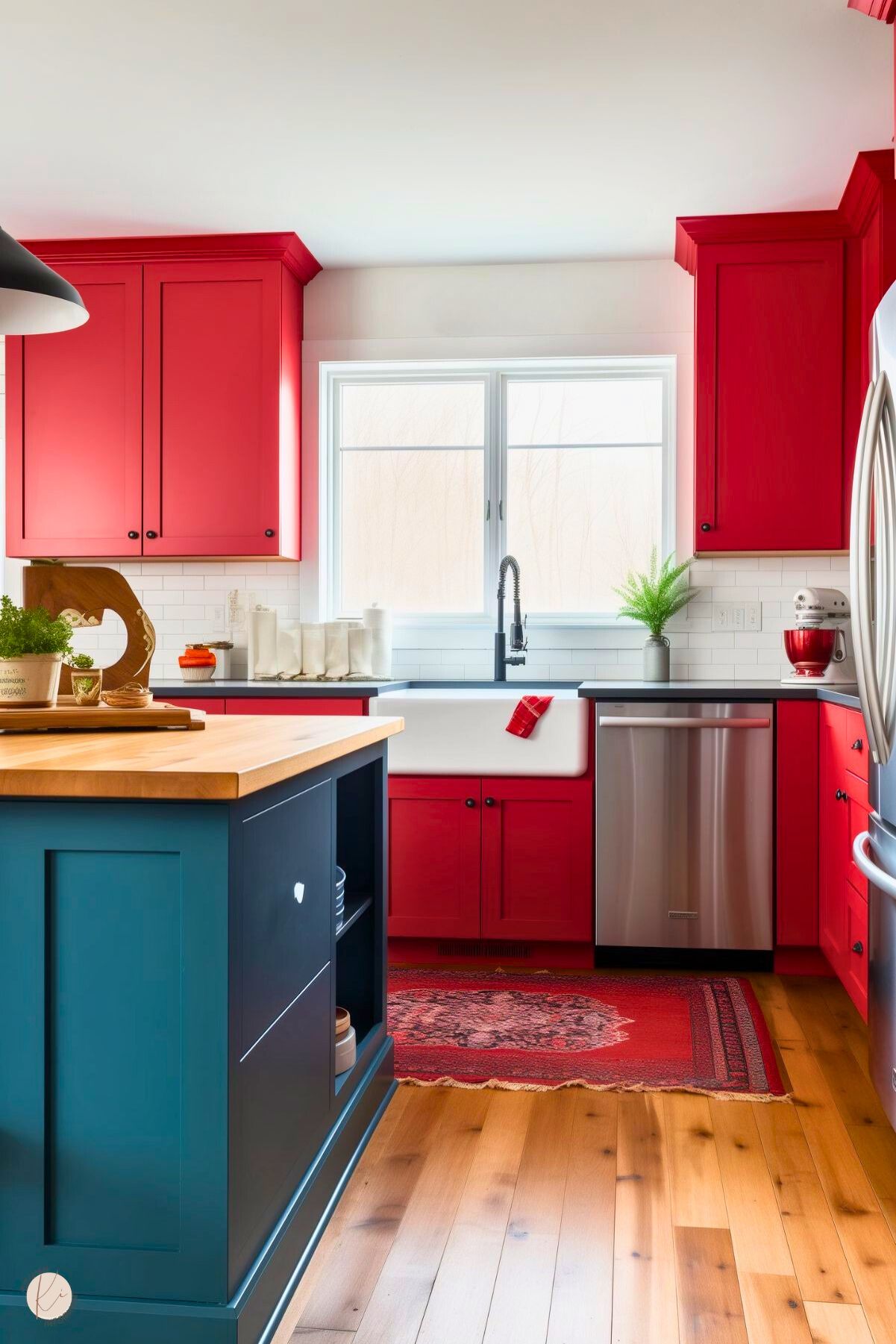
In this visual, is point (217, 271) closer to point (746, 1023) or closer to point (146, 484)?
point (146, 484)

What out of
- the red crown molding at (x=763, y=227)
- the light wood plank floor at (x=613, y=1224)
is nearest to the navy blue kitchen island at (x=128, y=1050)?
the light wood plank floor at (x=613, y=1224)

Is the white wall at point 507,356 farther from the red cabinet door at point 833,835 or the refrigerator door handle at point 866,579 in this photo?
the refrigerator door handle at point 866,579

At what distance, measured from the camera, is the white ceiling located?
266cm

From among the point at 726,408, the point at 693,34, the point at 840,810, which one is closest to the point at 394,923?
the point at 840,810

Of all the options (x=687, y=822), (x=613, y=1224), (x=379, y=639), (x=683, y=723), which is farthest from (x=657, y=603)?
(x=613, y=1224)

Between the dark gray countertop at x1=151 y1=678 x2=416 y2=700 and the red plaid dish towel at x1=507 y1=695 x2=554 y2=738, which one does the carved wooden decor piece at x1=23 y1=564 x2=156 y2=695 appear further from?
the red plaid dish towel at x1=507 y1=695 x2=554 y2=738

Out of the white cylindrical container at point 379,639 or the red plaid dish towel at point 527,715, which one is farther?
the white cylindrical container at point 379,639

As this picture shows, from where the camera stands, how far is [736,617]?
411 centimetres

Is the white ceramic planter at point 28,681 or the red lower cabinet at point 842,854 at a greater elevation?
the white ceramic planter at point 28,681

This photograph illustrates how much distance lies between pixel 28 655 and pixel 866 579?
63.6 inches

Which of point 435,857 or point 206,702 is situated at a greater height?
point 206,702

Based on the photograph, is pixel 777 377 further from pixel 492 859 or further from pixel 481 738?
pixel 492 859

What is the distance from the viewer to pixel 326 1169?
6.14ft

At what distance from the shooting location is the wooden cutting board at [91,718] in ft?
6.14
